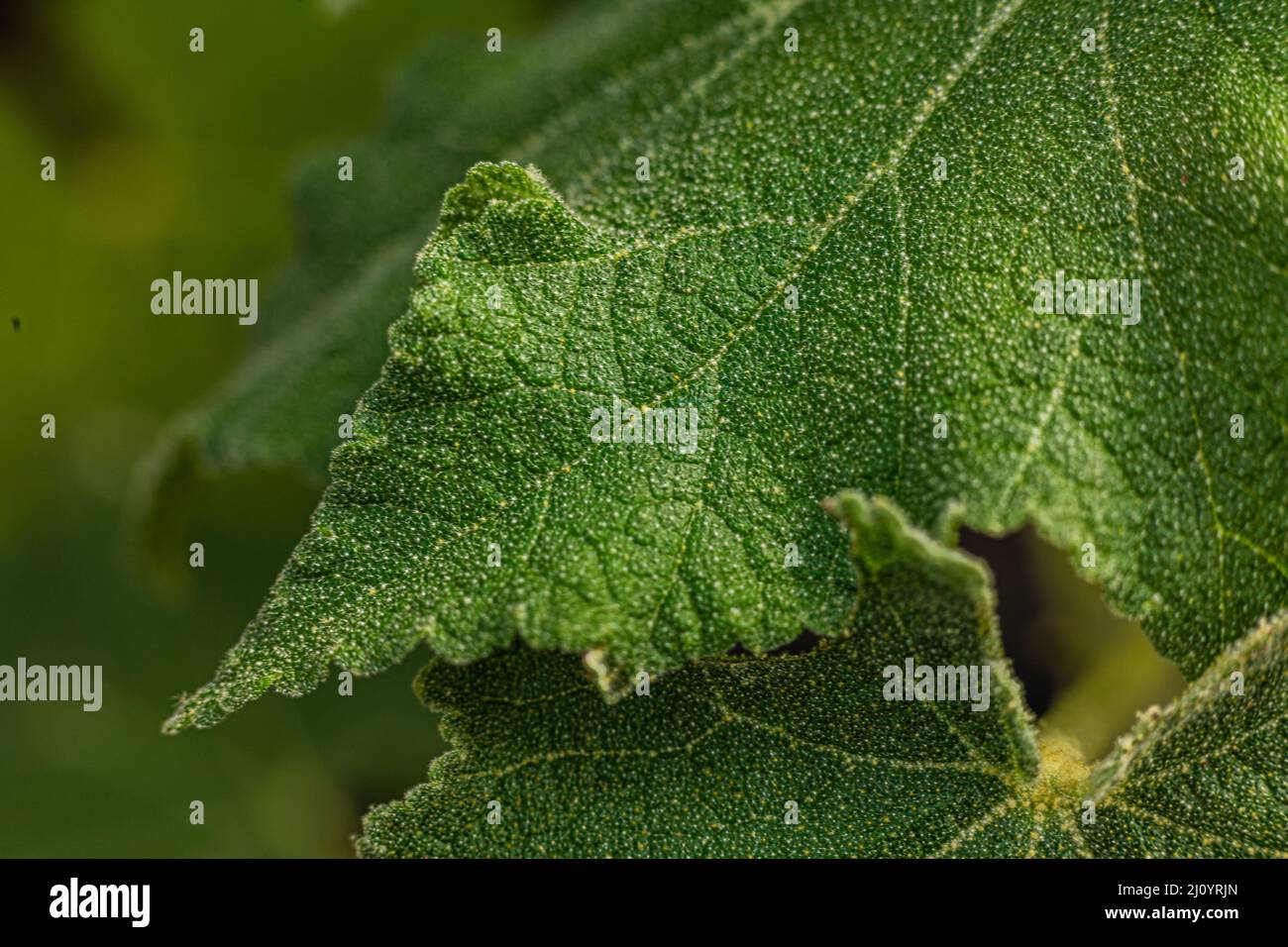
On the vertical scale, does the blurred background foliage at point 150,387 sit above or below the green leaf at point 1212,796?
above

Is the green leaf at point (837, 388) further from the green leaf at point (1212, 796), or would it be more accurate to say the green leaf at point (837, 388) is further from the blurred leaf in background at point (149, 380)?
the blurred leaf in background at point (149, 380)

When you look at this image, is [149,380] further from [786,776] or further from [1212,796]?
[1212,796]

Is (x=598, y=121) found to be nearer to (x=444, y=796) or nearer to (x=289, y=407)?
(x=289, y=407)

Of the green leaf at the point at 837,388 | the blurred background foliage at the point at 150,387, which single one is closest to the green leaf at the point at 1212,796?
the green leaf at the point at 837,388

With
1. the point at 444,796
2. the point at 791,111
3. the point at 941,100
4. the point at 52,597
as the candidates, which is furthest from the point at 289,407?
the point at 52,597

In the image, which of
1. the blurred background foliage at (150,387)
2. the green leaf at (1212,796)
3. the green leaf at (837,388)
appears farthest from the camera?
the blurred background foliage at (150,387)
